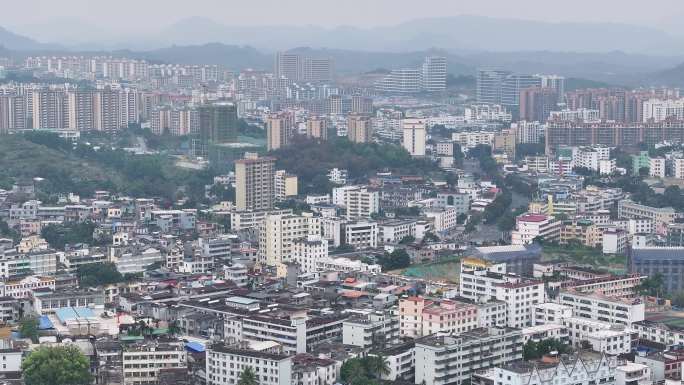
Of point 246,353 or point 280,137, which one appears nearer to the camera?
point 246,353

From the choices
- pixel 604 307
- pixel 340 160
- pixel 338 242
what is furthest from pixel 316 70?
pixel 604 307

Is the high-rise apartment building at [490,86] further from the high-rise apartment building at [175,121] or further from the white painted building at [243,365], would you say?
the white painted building at [243,365]

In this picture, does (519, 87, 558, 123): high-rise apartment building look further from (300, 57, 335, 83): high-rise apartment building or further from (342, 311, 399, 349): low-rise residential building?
(342, 311, 399, 349): low-rise residential building

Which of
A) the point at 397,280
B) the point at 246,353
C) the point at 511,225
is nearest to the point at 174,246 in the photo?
the point at 397,280

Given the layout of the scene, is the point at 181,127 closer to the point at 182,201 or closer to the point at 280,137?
the point at 280,137

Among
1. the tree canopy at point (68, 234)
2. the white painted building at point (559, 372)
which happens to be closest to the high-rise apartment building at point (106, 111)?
the tree canopy at point (68, 234)

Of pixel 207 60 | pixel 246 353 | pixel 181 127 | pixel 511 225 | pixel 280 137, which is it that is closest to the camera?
pixel 246 353

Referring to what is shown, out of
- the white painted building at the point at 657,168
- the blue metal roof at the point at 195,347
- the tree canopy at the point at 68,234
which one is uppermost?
the white painted building at the point at 657,168
